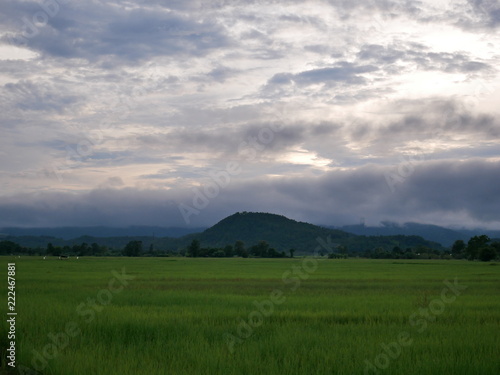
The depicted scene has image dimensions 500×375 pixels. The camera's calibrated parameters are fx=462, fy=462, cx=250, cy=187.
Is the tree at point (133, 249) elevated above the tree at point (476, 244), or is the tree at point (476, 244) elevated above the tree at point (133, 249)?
the tree at point (476, 244)

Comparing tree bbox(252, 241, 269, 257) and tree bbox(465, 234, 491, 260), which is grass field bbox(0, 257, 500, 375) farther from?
tree bbox(252, 241, 269, 257)

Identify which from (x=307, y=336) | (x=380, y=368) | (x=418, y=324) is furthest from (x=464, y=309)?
(x=380, y=368)

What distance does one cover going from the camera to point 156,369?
7895mm

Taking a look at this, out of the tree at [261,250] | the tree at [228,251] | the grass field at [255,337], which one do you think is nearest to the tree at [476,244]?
the tree at [261,250]

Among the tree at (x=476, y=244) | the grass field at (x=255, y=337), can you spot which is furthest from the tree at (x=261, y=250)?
the grass field at (x=255, y=337)

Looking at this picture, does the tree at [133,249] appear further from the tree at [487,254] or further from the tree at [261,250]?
the tree at [487,254]

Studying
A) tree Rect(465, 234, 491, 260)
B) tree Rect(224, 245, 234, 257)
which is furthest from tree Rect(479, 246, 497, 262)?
tree Rect(224, 245, 234, 257)

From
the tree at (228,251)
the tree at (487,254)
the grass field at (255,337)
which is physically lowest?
the tree at (228,251)

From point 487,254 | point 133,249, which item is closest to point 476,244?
point 487,254

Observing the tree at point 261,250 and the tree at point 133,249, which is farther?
the tree at point 261,250

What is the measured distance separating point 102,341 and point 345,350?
209 inches

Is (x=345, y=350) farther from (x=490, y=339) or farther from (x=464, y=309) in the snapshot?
(x=464, y=309)

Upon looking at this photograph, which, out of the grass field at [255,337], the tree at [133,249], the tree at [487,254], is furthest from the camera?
the tree at [133,249]

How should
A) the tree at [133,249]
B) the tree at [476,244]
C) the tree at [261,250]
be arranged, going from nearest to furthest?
the tree at [476,244], the tree at [133,249], the tree at [261,250]
